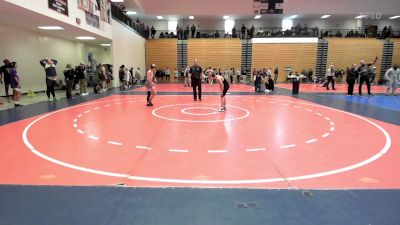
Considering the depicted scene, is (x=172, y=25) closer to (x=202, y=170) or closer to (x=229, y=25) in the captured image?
(x=229, y=25)

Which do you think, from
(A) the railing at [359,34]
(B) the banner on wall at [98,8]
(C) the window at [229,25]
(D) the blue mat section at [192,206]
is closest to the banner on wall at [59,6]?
(B) the banner on wall at [98,8]

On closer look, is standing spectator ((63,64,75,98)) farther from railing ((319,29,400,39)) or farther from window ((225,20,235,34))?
railing ((319,29,400,39))

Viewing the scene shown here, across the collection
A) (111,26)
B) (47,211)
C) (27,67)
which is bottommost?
(47,211)

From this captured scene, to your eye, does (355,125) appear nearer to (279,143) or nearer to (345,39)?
(279,143)

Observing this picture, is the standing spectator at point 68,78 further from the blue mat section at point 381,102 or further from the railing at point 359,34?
the railing at point 359,34

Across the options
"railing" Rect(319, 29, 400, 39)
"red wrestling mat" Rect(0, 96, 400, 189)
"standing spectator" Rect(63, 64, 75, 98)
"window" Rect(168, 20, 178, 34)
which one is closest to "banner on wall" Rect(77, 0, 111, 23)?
"standing spectator" Rect(63, 64, 75, 98)

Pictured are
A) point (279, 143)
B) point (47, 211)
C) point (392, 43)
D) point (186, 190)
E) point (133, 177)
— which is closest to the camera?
point (47, 211)

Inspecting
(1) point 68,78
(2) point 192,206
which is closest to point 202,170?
(2) point 192,206

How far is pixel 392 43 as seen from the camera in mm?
34875

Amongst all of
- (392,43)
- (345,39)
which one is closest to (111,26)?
(345,39)

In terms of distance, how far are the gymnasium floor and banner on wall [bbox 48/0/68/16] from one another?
19.6 feet

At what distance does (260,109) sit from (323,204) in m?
8.44

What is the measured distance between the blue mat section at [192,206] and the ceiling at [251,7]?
33.3 m

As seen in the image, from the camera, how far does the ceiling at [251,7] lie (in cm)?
3462
